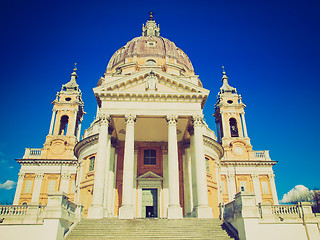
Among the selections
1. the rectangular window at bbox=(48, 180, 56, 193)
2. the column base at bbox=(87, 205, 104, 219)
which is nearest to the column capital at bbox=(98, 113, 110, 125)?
the column base at bbox=(87, 205, 104, 219)

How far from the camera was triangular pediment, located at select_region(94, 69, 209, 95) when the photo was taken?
21031 mm

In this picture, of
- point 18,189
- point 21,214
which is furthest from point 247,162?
point 18,189

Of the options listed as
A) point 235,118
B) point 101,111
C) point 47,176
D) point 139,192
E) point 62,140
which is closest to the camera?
point 101,111

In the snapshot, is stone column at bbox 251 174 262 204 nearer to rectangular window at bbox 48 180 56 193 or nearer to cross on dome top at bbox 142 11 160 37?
rectangular window at bbox 48 180 56 193

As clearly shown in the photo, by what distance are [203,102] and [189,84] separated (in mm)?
2050

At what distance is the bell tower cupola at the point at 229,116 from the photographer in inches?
1588

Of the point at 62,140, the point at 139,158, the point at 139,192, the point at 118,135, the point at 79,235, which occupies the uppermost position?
the point at 62,140

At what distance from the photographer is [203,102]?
22109 millimetres

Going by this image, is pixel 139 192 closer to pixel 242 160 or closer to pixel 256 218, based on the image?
pixel 256 218

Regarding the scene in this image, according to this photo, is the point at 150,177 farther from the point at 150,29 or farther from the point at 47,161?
the point at 150,29

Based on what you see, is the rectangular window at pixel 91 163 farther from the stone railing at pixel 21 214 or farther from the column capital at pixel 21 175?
the column capital at pixel 21 175

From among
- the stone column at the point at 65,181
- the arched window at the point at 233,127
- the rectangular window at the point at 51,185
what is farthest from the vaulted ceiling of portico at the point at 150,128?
the arched window at the point at 233,127

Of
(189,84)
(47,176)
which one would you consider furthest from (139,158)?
(47,176)

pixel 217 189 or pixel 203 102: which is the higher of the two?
pixel 203 102
